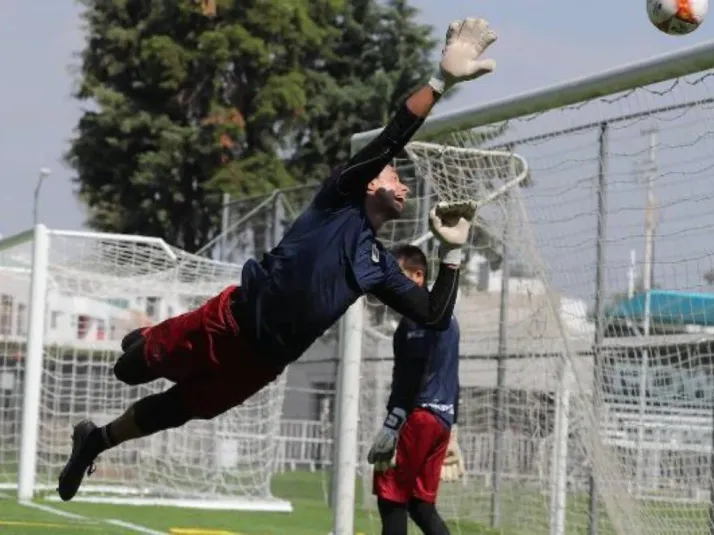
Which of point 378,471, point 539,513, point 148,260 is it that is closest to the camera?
point 378,471

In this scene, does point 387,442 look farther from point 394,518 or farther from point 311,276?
point 311,276

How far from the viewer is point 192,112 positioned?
39062 millimetres

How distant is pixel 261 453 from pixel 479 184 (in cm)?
849

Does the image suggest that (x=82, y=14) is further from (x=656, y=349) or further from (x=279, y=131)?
(x=656, y=349)

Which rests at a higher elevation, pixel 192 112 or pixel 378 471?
pixel 192 112

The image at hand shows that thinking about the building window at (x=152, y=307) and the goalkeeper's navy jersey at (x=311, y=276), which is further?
the building window at (x=152, y=307)

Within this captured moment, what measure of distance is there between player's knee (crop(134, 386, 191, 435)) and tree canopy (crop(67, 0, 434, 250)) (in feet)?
94.6

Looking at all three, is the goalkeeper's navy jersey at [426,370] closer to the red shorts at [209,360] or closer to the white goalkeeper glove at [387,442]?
the white goalkeeper glove at [387,442]

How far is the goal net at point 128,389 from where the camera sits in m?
18.7

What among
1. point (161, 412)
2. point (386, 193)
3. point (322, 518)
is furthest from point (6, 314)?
point (386, 193)

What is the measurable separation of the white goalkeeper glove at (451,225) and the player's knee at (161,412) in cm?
145

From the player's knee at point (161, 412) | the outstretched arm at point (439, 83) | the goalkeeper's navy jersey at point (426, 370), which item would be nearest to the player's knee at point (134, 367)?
the player's knee at point (161, 412)

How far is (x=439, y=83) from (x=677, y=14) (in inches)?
45.9

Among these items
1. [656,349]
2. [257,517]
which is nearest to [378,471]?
[656,349]
